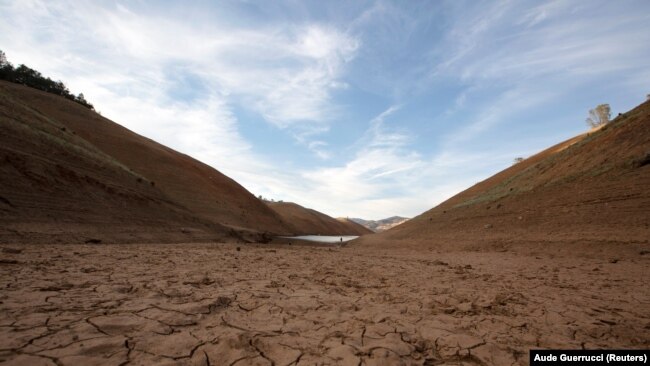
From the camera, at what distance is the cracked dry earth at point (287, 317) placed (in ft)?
8.25

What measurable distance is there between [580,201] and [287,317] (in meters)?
13.9

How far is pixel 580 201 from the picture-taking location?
40.4 feet

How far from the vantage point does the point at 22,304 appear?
3.22m

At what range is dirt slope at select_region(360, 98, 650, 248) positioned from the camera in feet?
33.9

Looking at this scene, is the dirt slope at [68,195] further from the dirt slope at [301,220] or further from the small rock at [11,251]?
the dirt slope at [301,220]

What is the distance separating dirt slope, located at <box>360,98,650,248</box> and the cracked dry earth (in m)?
5.73

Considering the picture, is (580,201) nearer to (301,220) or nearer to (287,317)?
(287,317)

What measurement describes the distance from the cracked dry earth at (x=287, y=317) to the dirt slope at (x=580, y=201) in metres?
5.73

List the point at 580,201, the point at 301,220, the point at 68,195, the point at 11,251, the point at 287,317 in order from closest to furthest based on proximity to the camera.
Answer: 1. the point at 287,317
2. the point at 11,251
3. the point at 68,195
4. the point at 580,201
5. the point at 301,220

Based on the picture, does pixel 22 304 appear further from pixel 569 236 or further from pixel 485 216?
pixel 485 216

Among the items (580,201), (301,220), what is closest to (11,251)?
(580,201)

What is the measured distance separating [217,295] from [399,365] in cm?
269

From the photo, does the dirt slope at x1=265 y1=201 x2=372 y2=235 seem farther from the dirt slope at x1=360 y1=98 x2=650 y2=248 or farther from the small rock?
the small rock

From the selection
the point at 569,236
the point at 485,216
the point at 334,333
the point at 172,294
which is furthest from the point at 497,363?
the point at 485,216
